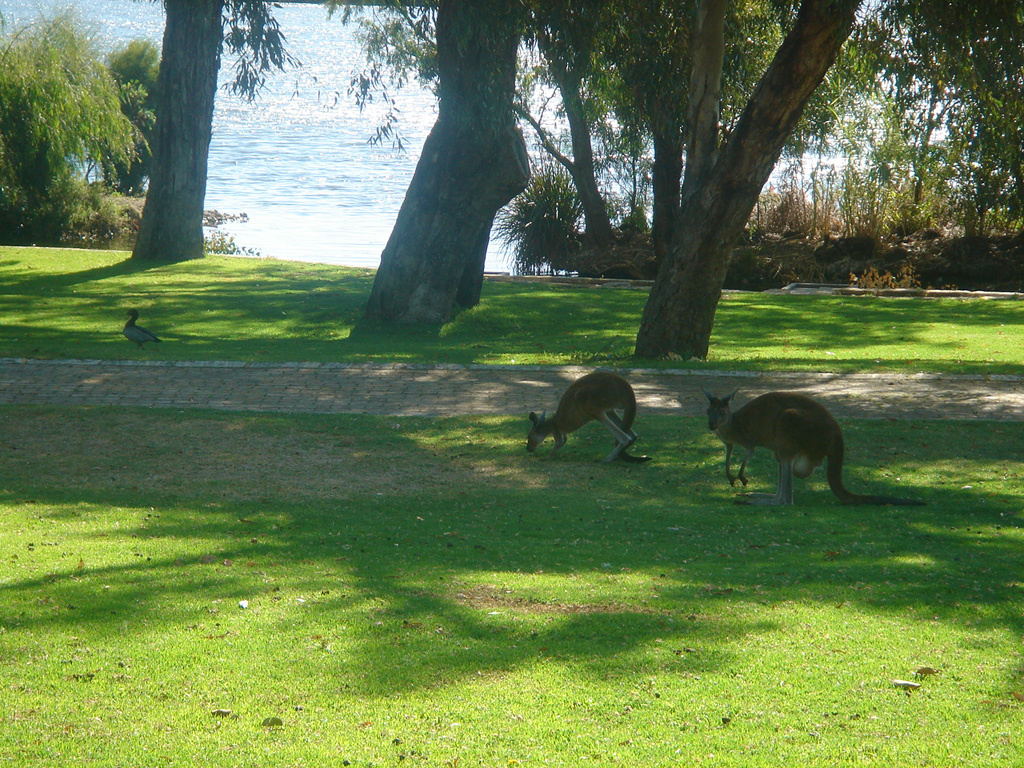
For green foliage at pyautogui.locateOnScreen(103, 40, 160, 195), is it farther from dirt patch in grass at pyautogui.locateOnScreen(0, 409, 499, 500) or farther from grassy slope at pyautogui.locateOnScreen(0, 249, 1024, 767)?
grassy slope at pyautogui.locateOnScreen(0, 249, 1024, 767)

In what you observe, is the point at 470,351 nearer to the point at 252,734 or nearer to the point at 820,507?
the point at 820,507

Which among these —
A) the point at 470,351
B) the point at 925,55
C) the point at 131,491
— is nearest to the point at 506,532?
the point at 131,491

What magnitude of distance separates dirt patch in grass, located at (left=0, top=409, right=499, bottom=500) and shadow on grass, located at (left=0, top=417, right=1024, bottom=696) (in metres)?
0.18

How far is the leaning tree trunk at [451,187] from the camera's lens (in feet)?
57.4

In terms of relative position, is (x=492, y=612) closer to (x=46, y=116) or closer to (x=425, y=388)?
(x=425, y=388)

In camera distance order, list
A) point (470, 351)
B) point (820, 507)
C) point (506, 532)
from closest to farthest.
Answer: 1. point (506, 532)
2. point (820, 507)
3. point (470, 351)

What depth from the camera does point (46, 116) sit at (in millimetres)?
27531

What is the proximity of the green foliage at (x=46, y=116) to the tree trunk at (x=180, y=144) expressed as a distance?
14.3 feet

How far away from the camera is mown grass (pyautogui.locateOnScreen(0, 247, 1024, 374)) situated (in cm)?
1585

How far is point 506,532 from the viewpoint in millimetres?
7730

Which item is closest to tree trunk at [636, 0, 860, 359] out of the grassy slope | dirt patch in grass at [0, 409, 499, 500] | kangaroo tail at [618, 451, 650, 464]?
the grassy slope

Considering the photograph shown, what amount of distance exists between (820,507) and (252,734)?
5385mm

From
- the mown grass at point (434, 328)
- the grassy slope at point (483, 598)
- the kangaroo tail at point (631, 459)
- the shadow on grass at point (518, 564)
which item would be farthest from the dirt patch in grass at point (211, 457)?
the mown grass at point (434, 328)

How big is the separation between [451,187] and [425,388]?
20.2 feet
